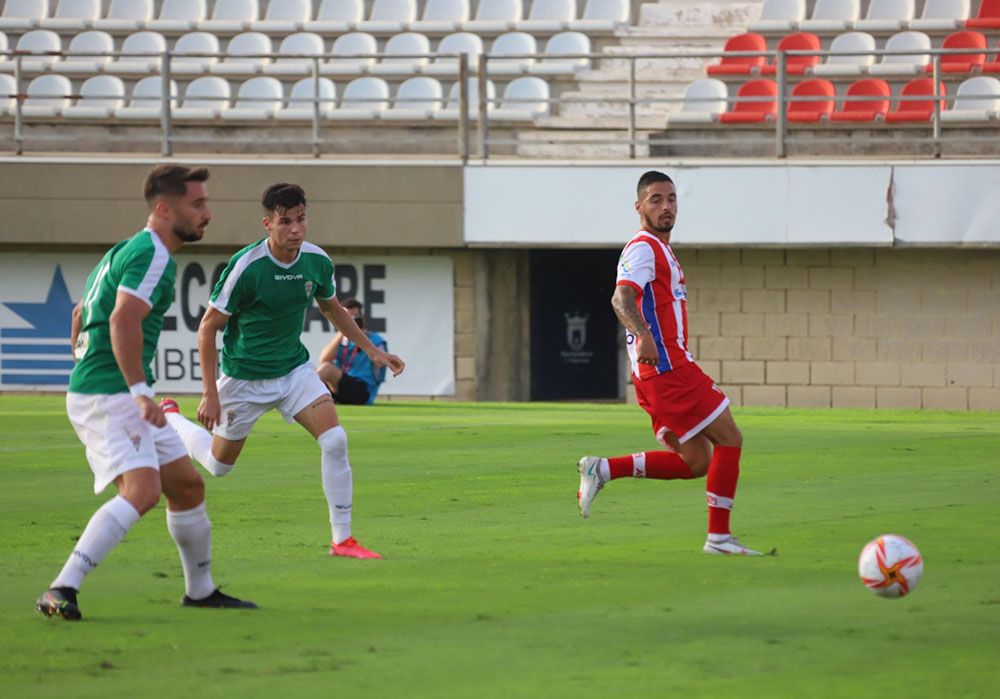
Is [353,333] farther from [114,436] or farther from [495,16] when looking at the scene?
[495,16]

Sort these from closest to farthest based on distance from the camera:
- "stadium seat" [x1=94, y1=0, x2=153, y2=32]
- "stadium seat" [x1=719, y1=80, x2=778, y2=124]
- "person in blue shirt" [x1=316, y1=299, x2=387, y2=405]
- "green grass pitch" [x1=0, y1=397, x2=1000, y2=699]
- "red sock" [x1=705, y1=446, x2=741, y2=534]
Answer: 1. "green grass pitch" [x1=0, y1=397, x2=1000, y2=699]
2. "red sock" [x1=705, y1=446, x2=741, y2=534]
3. "person in blue shirt" [x1=316, y1=299, x2=387, y2=405]
4. "stadium seat" [x1=719, y1=80, x2=778, y2=124]
5. "stadium seat" [x1=94, y1=0, x2=153, y2=32]

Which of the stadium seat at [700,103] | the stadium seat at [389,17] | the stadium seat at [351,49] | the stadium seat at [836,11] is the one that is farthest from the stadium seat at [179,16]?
the stadium seat at [836,11]

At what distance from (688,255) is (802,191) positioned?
6.94ft

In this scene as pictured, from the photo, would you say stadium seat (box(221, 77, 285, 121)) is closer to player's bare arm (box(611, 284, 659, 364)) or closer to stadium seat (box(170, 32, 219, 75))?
stadium seat (box(170, 32, 219, 75))

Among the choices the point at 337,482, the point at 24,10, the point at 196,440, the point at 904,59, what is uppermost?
the point at 24,10

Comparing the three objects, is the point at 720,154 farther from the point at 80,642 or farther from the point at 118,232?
the point at 80,642

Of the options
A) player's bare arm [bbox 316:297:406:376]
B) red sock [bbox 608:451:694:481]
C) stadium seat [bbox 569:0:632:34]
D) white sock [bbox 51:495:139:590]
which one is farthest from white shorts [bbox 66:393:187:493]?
stadium seat [bbox 569:0:632:34]

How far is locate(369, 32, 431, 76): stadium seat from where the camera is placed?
2780 centimetres

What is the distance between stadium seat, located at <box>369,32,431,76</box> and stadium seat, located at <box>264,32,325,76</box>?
3.79 feet

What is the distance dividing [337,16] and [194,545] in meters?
23.4

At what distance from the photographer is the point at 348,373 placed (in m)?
23.6

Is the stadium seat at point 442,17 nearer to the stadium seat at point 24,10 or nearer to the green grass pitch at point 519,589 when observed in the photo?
the stadium seat at point 24,10

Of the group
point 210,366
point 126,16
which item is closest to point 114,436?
point 210,366

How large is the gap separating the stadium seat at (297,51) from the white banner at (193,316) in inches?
143
